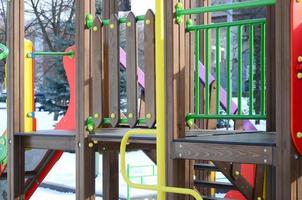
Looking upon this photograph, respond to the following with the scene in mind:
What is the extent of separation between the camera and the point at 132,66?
13.2ft

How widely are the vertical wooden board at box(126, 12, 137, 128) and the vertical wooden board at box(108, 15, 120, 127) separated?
5.4 inches

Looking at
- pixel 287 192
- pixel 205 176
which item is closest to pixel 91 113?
pixel 287 192

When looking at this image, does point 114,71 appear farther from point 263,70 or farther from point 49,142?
point 263,70

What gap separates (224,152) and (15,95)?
235 centimetres

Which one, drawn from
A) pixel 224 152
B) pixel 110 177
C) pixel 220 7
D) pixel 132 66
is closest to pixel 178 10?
pixel 220 7

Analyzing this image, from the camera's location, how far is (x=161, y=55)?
3.24m

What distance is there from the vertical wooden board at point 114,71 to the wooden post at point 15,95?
1033 millimetres

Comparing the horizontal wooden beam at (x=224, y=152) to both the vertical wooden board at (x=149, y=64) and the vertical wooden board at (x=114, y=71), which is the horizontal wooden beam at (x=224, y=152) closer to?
the vertical wooden board at (x=149, y=64)

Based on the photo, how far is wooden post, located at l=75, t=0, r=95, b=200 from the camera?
4102mm

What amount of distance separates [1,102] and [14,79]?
62.7ft

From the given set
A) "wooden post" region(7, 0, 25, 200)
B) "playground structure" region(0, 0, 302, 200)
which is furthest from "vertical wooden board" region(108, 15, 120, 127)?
"wooden post" region(7, 0, 25, 200)

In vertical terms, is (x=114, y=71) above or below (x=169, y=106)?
above

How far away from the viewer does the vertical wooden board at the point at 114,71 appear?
4.13 meters

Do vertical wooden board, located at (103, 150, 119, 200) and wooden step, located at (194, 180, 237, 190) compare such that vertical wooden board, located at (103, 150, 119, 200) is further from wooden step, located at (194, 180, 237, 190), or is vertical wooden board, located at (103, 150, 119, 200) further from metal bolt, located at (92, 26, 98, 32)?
metal bolt, located at (92, 26, 98, 32)
